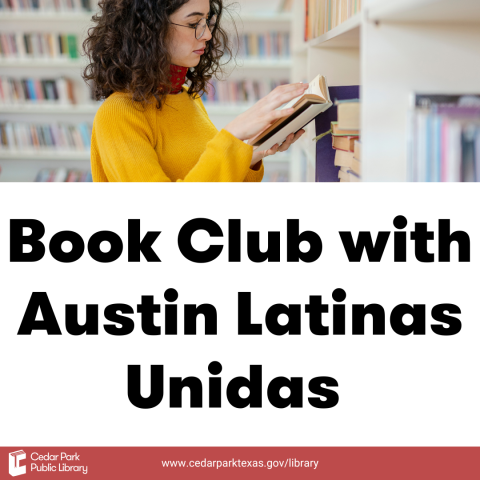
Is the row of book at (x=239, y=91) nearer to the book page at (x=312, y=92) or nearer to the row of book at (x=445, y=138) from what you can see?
the book page at (x=312, y=92)

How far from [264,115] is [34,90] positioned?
10.7 feet

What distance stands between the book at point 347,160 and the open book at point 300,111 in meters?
0.11

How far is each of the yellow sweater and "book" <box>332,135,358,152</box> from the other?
0.24m

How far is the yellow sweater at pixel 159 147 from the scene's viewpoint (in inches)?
33.4

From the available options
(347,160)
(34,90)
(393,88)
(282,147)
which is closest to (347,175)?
(347,160)

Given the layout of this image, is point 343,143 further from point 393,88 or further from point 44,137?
point 44,137

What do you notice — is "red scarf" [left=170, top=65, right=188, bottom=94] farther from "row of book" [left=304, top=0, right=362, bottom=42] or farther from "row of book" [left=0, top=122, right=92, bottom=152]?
"row of book" [left=0, top=122, right=92, bottom=152]

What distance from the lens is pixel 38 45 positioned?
3547mm

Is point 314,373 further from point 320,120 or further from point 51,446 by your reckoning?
point 320,120

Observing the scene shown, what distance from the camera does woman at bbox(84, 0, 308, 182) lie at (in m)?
0.86

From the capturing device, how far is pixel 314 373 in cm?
71

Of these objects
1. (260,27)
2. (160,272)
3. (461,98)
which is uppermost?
(260,27)

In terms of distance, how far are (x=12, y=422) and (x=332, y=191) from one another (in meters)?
0.57

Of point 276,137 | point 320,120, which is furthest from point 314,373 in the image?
point 320,120
